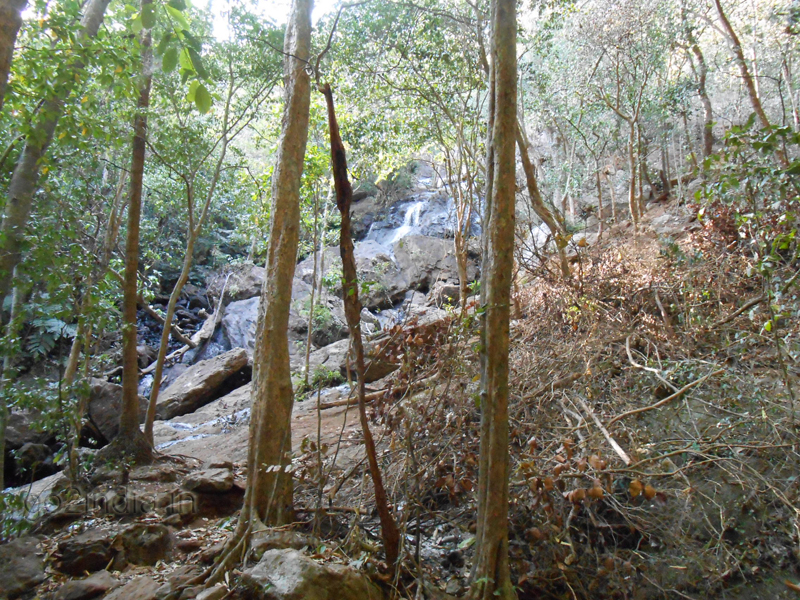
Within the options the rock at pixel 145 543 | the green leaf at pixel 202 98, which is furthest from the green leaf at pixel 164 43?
the rock at pixel 145 543

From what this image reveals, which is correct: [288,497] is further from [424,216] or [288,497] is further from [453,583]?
[424,216]

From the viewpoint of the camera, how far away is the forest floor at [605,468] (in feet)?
11.6

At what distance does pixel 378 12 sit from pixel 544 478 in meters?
8.35

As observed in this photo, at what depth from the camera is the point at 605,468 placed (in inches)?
153

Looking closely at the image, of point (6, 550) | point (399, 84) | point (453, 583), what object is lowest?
point (453, 583)

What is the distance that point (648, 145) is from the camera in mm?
15219

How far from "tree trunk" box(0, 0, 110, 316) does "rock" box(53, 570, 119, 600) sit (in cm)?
220

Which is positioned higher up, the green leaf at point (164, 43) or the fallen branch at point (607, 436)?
the green leaf at point (164, 43)

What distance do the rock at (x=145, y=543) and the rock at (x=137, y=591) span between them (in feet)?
2.30

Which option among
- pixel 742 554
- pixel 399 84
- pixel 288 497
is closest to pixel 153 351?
pixel 399 84

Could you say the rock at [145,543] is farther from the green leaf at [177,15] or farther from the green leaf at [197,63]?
the green leaf at [177,15]

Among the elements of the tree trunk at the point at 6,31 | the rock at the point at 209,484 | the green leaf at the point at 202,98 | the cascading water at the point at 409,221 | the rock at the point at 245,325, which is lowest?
the rock at the point at 209,484

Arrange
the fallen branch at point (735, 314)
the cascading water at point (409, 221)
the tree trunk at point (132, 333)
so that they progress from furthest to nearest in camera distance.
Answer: the cascading water at point (409, 221) < the tree trunk at point (132, 333) < the fallen branch at point (735, 314)

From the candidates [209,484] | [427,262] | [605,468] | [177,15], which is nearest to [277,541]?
[209,484]
